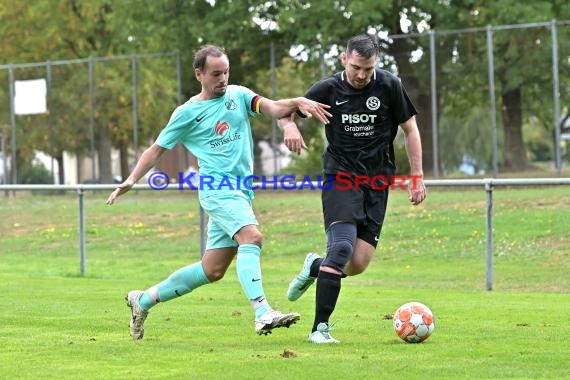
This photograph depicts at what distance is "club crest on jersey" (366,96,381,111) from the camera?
905 cm

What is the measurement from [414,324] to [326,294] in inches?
26.1

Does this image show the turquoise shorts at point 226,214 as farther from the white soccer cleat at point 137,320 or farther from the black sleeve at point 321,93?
the black sleeve at point 321,93

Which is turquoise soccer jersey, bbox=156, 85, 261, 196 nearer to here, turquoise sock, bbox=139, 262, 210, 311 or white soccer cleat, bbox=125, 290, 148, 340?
turquoise sock, bbox=139, 262, 210, 311

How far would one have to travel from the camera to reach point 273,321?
8.45 meters

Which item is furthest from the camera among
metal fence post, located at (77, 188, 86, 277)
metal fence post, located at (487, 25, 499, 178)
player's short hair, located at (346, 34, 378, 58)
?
metal fence post, located at (487, 25, 499, 178)

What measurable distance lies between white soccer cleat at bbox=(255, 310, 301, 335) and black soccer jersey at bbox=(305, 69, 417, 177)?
1.23 m

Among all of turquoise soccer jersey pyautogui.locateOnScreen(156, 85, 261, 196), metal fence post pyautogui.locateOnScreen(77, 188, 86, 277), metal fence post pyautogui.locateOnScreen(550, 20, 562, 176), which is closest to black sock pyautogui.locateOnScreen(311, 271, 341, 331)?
turquoise soccer jersey pyautogui.locateOnScreen(156, 85, 261, 196)

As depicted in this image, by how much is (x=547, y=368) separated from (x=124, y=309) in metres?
5.42

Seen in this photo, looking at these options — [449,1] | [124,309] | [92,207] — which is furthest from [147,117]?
[124,309]

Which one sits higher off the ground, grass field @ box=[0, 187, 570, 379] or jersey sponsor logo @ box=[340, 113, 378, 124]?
jersey sponsor logo @ box=[340, 113, 378, 124]

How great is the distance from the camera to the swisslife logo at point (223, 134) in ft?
29.5

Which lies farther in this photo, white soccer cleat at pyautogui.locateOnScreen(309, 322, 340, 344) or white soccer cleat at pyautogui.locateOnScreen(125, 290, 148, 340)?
white soccer cleat at pyautogui.locateOnScreen(125, 290, 148, 340)

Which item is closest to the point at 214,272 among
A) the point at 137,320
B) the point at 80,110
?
the point at 137,320

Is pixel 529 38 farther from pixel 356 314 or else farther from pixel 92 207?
pixel 356 314
